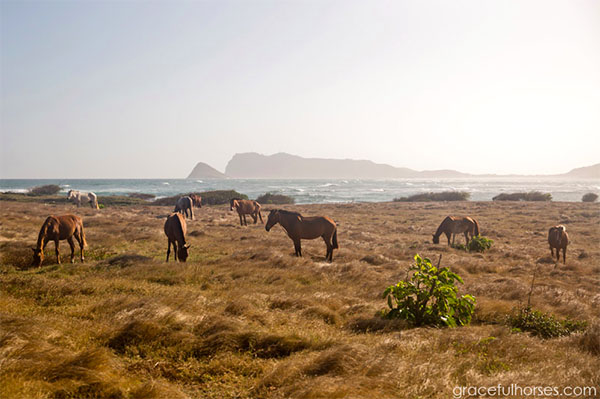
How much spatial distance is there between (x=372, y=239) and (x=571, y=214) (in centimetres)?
3103

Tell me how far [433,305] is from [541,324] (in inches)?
88.9

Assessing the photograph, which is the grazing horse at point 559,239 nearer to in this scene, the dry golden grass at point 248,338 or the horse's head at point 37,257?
the dry golden grass at point 248,338

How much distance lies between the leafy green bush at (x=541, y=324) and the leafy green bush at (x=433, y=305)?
104 cm

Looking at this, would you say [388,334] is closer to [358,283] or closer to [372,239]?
[358,283]

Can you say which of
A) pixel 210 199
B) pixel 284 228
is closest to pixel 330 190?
pixel 210 199

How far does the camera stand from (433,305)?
675 centimetres

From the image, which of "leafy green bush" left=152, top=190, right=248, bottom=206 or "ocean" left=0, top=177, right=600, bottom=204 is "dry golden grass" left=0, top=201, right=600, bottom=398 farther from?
"ocean" left=0, top=177, right=600, bottom=204

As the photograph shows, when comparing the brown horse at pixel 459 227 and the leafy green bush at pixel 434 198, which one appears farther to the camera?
the leafy green bush at pixel 434 198

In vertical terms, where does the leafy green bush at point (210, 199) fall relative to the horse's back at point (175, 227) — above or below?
below

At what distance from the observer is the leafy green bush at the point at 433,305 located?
6406 mm

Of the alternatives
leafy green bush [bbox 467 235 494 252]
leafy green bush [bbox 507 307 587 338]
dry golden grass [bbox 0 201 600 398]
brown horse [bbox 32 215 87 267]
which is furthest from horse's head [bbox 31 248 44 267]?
leafy green bush [bbox 467 235 494 252]

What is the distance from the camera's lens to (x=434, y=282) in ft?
21.3

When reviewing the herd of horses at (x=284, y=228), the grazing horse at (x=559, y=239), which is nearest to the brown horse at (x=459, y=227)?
the herd of horses at (x=284, y=228)

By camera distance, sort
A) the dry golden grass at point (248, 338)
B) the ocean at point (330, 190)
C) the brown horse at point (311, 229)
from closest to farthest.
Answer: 1. the dry golden grass at point (248, 338)
2. the brown horse at point (311, 229)
3. the ocean at point (330, 190)
